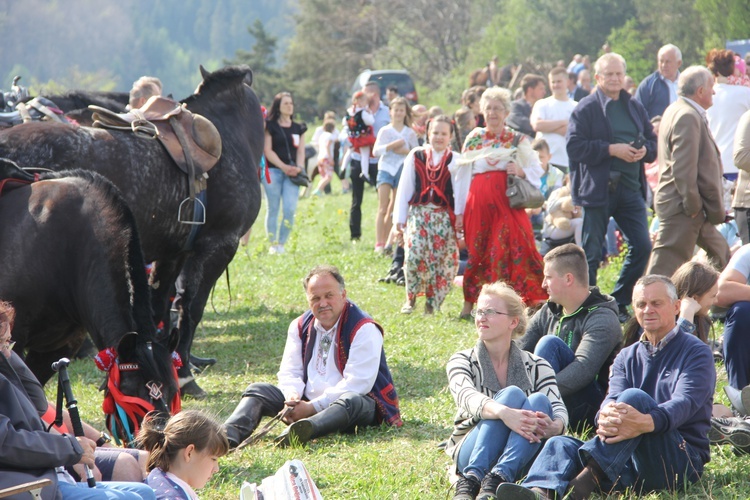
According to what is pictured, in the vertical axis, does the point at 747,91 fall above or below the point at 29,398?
above

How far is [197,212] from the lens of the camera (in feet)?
24.8

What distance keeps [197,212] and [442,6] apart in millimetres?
44599

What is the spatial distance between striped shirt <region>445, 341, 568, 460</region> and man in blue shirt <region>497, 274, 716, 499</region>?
1.14 feet

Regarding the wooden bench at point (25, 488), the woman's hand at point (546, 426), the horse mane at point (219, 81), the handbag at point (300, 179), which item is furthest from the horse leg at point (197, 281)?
the handbag at point (300, 179)

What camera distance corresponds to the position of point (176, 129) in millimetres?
7531

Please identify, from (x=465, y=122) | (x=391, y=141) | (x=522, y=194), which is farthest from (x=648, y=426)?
(x=391, y=141)

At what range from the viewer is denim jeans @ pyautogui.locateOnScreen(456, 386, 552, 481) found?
457 cm

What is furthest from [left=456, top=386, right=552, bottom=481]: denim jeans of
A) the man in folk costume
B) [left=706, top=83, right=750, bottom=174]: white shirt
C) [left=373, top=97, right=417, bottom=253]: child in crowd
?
[left=373, top=97, right=417, bottom=253]: child in crowd

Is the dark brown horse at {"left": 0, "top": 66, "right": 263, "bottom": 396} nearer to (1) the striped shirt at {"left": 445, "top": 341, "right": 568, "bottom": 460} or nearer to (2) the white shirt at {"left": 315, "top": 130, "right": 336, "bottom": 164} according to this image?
(1) the striped shirt at {"left": 445, "top": 341, "right": 568, "bottom": 460}

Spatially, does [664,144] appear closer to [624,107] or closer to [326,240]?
[624,107]

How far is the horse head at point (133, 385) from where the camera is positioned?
4.82 metres

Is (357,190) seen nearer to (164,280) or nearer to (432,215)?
(432,215)

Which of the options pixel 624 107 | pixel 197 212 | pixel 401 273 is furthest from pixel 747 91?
pixel 197 212

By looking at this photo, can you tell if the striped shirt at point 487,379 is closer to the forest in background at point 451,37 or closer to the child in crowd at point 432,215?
the child in crowd at point 432,215
